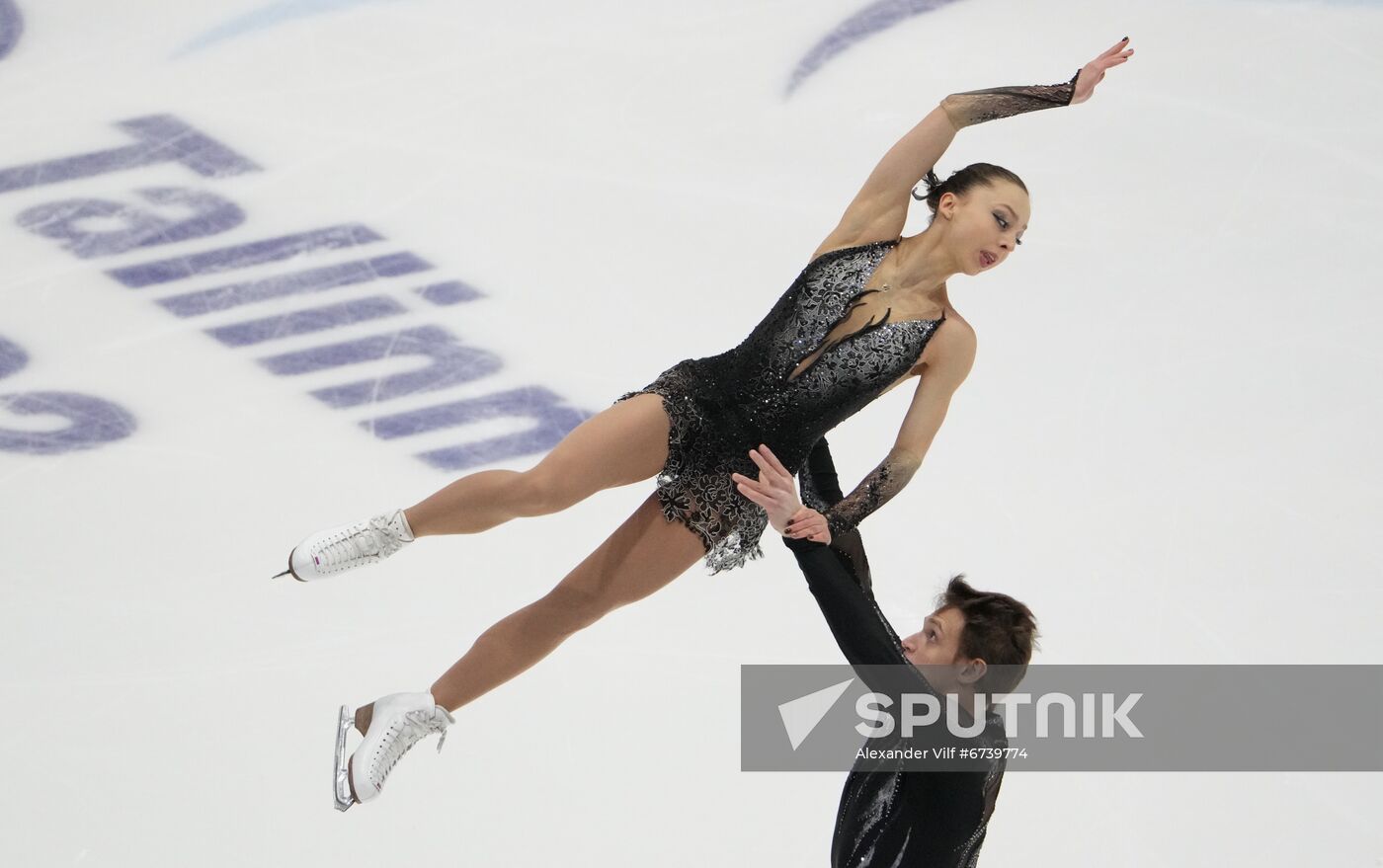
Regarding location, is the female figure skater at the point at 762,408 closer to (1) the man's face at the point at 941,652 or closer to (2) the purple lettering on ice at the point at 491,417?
(1) the man's face at the point at 941,652

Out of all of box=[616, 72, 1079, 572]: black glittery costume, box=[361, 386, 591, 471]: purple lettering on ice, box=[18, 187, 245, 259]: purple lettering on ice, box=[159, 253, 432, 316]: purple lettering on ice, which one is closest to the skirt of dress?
box=[616, 72, 1079, 572]: black glittery costume

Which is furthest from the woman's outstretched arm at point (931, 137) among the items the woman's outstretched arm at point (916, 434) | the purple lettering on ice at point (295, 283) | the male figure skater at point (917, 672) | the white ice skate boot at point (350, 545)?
the purple lettering on ice at point (295, 283)

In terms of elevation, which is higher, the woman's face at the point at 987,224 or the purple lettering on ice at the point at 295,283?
the purple lettering on ice at the point at 295,283

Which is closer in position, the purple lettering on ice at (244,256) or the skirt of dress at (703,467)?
the skirt of dress at (703,467)

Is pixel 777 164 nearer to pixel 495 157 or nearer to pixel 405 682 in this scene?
pixel 495 157

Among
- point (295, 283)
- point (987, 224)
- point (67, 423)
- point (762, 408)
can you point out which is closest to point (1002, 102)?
point (987, 224)

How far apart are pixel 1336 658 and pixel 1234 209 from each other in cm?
215

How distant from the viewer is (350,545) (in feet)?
13.0

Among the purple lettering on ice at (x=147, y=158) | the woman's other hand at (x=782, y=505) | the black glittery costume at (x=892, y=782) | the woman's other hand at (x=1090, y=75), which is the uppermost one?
the purple lettering on ice at (x=147, y=158)

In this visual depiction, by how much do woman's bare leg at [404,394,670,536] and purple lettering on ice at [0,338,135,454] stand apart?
1717mm

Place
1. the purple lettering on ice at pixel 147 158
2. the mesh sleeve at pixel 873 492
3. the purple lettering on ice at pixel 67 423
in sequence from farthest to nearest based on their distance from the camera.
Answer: the purple lettering on ice at pixel 147 158
the purple lettering on ice at pixel 67 423
the mesh sleeve at pixel 873 492

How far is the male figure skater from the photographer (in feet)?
11.3

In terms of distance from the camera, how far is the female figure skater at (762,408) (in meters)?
3.90

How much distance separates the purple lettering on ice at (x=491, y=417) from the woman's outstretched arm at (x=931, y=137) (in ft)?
5.07
